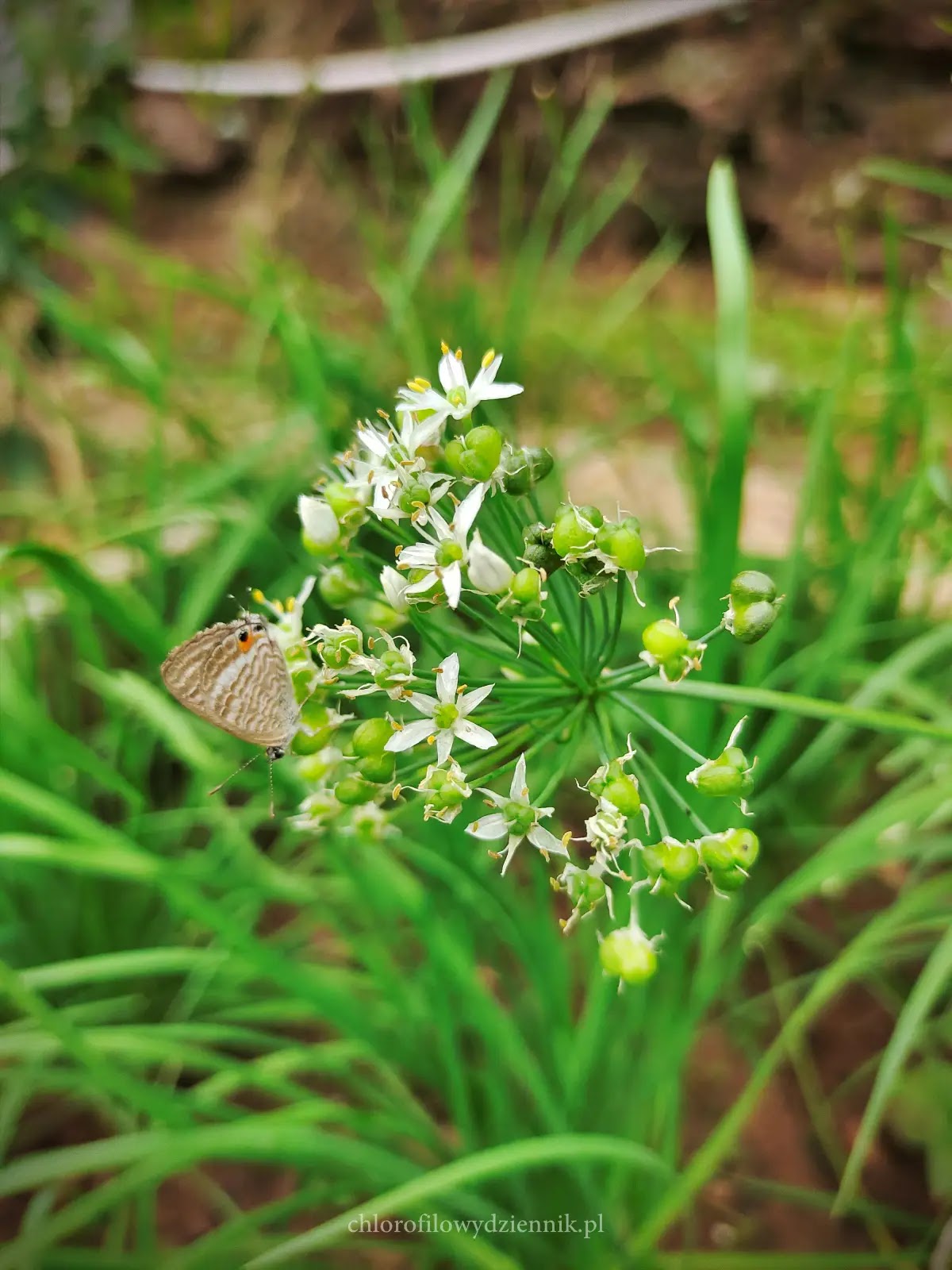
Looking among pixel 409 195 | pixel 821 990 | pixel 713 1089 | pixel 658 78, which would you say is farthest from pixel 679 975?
pixel 658 78

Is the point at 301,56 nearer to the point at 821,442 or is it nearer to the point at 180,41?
the point at 180,41

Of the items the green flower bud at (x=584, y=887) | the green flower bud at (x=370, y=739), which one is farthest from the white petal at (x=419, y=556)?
the green flower bud at (x=584, y=887)

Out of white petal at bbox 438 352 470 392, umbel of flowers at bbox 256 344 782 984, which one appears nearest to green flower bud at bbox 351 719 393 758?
umbel of flowers at bbox 256 344 782 984

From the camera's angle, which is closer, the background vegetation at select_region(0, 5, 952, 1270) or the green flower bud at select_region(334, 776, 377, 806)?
the green flower bud at select_region(334, 776, 377, 806)

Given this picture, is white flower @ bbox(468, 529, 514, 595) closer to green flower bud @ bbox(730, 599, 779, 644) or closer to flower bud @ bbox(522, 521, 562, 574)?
flower bud @ bbox(522, 521, 562, 574)

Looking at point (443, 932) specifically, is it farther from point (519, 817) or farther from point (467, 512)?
point (467, 512)

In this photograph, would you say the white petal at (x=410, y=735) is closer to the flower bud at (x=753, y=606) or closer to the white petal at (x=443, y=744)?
the white petal at (x=443, y=744)
